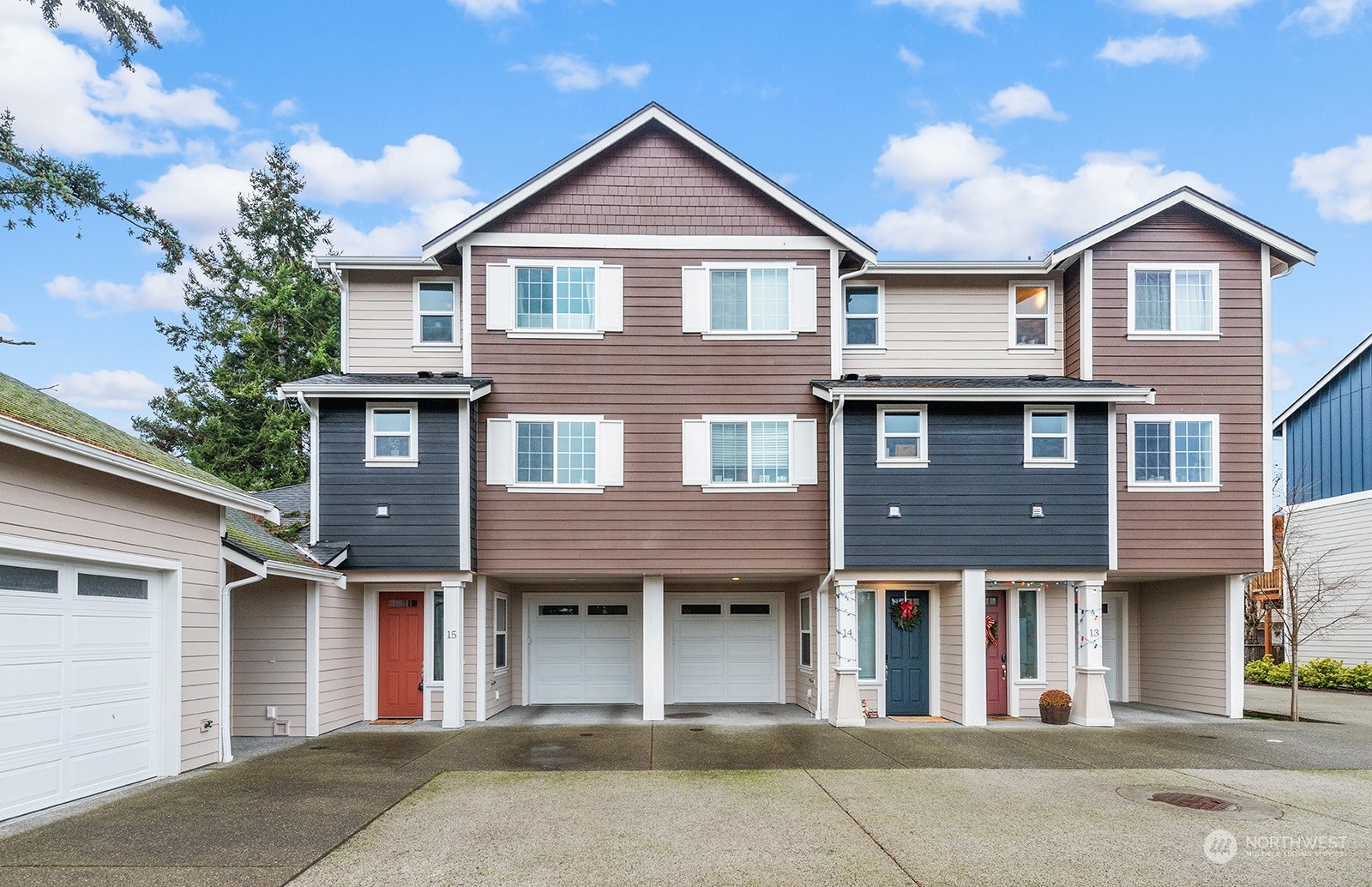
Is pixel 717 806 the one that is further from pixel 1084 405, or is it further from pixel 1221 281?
pixel 1221 281

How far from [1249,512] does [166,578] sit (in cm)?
1568

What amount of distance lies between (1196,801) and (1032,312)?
934cm

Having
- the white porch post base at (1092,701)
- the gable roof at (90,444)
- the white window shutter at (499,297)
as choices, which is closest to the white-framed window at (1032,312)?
the white porch post base at (1092,701)

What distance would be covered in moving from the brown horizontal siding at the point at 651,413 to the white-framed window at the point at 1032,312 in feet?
11.9

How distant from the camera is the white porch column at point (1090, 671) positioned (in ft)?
47.7

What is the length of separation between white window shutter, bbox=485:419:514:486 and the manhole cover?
32.3ft

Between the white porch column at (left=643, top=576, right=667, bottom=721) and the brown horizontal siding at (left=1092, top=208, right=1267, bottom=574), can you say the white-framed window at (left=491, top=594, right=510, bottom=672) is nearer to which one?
the white porch column at (left=643, top=576, right=667, bottom=721)

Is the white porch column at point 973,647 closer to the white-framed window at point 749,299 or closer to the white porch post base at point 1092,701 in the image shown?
the white porch post base at point 1092,701

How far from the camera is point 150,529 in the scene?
388 inches

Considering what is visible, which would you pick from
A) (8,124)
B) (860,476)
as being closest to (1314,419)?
(860,476)

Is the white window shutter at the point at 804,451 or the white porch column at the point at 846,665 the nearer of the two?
the white porch column at the point at 846,665

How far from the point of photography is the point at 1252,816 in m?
8.54

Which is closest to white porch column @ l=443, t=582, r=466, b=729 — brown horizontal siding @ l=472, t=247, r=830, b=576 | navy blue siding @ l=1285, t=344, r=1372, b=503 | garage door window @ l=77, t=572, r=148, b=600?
brown horizontal siding @ l=472, t=247, r=830, b=576

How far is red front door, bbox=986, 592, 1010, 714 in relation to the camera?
619 inches
